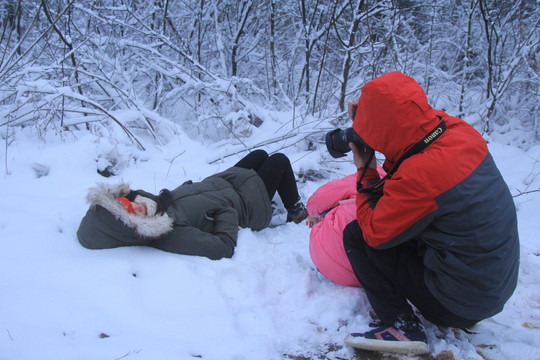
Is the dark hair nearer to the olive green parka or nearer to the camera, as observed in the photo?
the olive green parka

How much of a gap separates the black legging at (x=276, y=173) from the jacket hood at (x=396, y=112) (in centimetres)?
142

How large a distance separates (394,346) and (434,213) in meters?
0.57

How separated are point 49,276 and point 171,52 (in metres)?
4.78

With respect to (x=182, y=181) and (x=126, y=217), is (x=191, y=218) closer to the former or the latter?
(x=126, y=217)

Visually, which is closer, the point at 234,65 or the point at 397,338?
the point at 397,338

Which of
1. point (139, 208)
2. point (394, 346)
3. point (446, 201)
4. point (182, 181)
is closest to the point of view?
point (446, 201)

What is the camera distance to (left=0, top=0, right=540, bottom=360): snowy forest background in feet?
4.47

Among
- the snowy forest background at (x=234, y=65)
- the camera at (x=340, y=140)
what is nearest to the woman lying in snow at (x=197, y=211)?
the camera at (x=340, y=140)

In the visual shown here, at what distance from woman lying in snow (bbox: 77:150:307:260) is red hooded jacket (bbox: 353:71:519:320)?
43.9 inches

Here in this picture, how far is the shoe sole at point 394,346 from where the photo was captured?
132cm

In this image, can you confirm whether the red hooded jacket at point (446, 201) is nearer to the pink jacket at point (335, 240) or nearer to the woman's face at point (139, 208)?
the pink jacket at point (335, 240)

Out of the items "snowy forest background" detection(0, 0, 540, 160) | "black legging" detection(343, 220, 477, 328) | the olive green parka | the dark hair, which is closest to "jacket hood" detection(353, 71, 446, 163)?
"black legging" detection(343, 220, 477, 328)

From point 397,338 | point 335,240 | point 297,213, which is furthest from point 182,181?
point 397,338

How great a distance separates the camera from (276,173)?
2.65 meters
